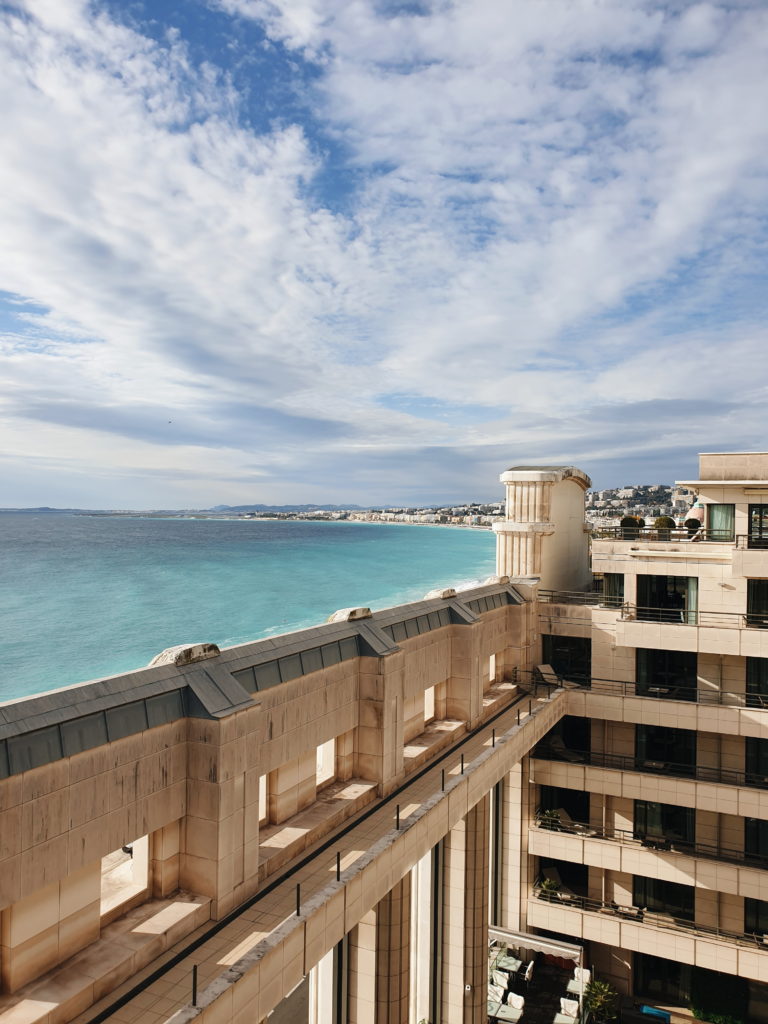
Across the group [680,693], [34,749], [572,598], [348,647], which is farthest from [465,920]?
[34,749]

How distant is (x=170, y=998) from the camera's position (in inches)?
376

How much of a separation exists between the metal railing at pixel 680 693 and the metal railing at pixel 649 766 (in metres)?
2.68

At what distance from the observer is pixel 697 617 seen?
26.7 m

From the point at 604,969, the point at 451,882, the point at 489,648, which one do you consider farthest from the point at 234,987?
the point at 604,969

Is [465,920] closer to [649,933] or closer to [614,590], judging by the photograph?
[649,933]

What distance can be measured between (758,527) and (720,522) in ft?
4.62

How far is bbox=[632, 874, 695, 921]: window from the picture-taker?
87.0 ft

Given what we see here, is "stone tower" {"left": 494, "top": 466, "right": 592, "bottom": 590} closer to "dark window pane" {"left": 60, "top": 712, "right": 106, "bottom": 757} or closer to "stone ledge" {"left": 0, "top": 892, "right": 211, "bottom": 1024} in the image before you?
"stone ledge" {"left": 0, "top": 892, "right": 211, "bottom": 1024}

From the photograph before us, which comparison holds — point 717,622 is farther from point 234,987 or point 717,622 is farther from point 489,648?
point 234,987

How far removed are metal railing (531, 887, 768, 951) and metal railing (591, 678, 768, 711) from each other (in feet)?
29.0

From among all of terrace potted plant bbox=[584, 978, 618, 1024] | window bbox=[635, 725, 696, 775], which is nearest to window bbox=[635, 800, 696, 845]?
window bbox=[635, 725, 696, 775]

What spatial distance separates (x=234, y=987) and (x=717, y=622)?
2307 cm

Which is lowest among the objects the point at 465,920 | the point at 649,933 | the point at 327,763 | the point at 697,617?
the point at 649,933

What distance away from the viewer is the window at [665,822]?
26.5 m
